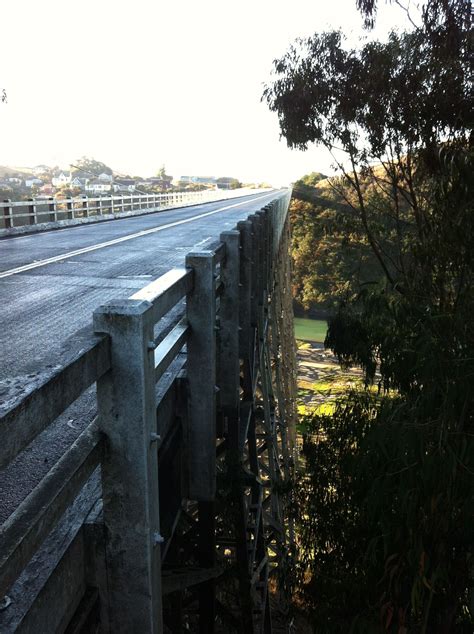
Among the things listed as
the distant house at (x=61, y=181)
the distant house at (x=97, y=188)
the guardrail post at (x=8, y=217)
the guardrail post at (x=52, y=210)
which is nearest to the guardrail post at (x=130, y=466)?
the guardrail post at (x=8, y=217)

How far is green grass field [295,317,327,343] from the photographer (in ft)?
208

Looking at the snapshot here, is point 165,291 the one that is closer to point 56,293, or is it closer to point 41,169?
point 56,293

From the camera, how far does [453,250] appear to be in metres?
7.78

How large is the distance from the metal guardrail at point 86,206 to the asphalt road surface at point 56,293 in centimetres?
120

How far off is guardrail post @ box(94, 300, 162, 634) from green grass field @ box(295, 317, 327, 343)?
5951 cm

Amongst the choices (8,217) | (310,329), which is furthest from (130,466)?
(310,329)

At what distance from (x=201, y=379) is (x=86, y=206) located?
25653 mm

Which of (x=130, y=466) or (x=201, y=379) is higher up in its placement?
(x=130, y=466)

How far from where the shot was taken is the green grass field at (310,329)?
63.5 metres

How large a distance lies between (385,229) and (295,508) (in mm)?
8591

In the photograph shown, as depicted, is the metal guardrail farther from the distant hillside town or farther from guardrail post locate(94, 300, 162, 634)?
the distant hillside town

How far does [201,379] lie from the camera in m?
4.02

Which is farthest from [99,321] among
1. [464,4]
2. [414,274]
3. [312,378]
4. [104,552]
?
[312,378]

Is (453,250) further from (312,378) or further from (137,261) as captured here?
(312,378)
